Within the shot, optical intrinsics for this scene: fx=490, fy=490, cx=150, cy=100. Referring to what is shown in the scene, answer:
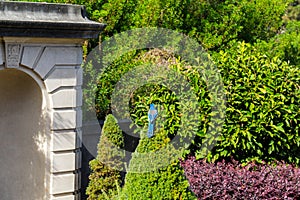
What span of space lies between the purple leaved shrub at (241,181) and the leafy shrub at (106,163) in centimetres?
140

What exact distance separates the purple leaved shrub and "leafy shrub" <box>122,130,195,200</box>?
803mm

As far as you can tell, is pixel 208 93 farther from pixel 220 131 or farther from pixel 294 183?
pixel 294 183

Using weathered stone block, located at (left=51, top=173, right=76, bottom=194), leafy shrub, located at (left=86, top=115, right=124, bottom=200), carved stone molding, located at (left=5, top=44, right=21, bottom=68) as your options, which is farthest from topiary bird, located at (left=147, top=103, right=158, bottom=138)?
carved stone molding, located at (left=5, top=44, right=21, bottom=68)

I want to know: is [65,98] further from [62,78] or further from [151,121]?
[151,121]

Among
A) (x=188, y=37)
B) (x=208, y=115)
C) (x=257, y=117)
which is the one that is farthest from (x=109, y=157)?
(x=188, y=37)

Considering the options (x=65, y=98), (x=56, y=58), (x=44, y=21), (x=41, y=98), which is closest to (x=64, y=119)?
(x=65, y=98)

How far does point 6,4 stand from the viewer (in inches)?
282

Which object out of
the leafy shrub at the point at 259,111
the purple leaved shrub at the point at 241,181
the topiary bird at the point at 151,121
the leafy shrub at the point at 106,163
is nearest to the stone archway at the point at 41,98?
the leafy shrub at the point at 106,163

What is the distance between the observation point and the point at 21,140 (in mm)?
8539

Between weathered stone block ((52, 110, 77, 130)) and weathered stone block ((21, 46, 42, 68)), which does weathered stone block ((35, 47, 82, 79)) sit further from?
weathered stone block ((52, 110, 77, 130))

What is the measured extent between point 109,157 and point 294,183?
10.3 ft

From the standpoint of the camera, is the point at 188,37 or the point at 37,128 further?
the point at 188,37

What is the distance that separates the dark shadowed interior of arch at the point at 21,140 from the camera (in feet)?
27.3

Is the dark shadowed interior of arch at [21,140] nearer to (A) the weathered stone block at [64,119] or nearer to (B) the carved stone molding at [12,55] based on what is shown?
(A) the weathered stone block at [64,119]
